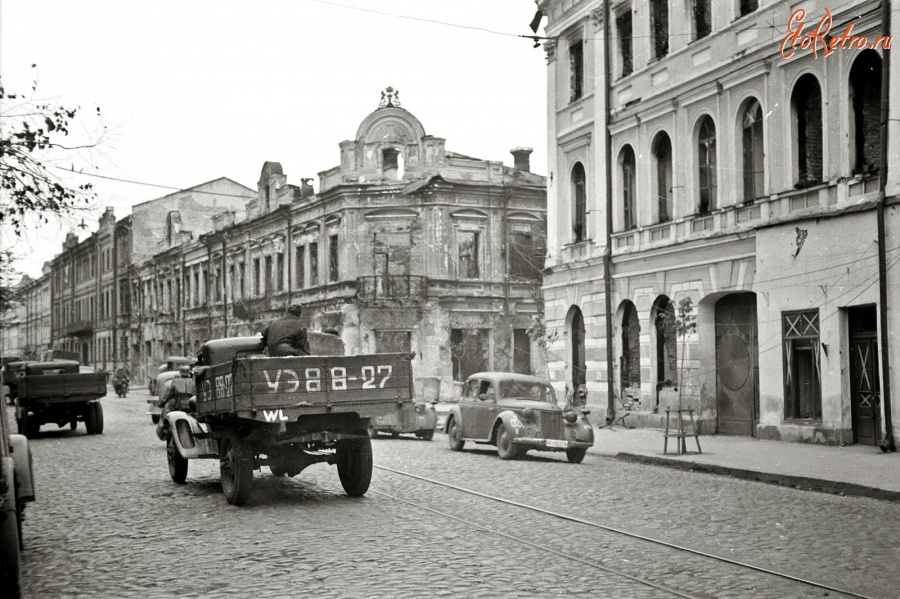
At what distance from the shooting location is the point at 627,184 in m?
24.9

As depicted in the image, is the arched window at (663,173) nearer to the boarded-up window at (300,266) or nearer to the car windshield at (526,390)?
the car windshield at (526,390)

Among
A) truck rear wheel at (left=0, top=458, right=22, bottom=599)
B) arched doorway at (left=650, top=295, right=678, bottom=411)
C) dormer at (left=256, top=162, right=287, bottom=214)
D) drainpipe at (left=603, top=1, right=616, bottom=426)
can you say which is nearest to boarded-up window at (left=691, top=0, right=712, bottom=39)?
drainpipe at (left=603, top=1, right=616, bottom=426)

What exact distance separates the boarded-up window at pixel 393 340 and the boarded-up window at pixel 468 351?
173 centimetres

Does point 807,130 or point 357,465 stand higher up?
point 807,130

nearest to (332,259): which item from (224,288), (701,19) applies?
(224,288)

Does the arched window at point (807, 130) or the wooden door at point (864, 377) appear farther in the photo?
the arched window at point (807, 130)

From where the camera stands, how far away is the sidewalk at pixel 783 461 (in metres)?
13.0

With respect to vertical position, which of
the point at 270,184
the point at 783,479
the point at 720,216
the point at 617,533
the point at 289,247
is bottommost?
the point at 783,479

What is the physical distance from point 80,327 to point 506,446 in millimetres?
71038

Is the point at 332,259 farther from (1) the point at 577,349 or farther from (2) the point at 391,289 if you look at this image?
(1) the point at 577,349

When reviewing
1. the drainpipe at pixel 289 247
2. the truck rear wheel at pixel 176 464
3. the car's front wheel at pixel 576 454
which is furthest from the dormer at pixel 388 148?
the truck rear wheel at pixel 176 464

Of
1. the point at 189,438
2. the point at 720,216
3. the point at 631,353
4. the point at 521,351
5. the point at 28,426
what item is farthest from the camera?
the point at 521,351

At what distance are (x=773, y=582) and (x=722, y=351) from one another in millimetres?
15033

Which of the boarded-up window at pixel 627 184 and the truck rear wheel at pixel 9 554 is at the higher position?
the boarded-up window at pixel 627 184
